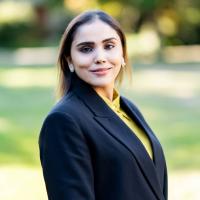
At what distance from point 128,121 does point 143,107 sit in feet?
40.6

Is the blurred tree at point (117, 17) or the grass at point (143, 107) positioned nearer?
the grass at point (143, 107)

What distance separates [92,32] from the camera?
3.01 metres

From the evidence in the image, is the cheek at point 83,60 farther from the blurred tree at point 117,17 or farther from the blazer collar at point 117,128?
the blurred tree at point 117,17

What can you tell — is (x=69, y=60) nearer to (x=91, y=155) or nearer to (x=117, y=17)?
(x=91, y=155)

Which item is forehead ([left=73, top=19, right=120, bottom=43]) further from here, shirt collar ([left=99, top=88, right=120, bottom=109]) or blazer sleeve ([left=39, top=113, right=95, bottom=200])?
blazer sleeve ([left=39, top=113, right=95, bottom=200])

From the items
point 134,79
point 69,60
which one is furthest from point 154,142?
point 134,79

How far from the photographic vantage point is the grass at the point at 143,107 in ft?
33.7

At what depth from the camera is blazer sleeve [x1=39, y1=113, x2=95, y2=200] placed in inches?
109

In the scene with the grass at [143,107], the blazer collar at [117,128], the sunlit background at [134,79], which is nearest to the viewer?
the blazer collar at [117,128]

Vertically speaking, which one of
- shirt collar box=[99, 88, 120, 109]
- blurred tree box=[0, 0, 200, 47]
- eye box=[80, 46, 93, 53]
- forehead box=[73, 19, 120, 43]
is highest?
forehead box=[73, 19, 120, 43]

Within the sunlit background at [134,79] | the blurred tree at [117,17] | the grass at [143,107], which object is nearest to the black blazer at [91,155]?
the sunlit background at [134,79]

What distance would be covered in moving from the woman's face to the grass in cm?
640

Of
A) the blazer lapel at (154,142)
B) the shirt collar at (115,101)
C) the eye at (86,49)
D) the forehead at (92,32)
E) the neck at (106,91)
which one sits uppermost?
the forehead at (92,32)

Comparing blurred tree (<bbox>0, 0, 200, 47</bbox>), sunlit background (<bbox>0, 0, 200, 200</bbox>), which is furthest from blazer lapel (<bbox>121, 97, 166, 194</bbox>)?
blurred tree (<bbox>0, 0, 200, 47</bbox>)
